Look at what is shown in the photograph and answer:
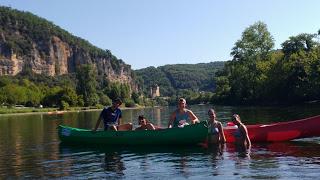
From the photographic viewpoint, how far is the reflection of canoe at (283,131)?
64.7ft

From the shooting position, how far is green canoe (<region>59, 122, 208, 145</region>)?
19.5 metres

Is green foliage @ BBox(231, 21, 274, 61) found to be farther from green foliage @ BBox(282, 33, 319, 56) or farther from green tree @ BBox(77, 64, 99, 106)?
green tree @ BBox(77, 64, 99, 106)

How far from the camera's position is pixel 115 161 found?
56.1 ft

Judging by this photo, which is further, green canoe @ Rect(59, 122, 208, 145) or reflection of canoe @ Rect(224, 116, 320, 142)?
reflection of canoe @ Rect(224, 116, 320, 142)

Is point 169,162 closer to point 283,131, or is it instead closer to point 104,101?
point 283,131

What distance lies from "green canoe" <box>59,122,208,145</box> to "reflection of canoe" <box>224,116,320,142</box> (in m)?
1.59

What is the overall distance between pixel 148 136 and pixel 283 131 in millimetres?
5611

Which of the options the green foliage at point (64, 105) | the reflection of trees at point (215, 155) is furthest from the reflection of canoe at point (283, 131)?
the green foliage at point (64, 105)

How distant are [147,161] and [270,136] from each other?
6374 mm

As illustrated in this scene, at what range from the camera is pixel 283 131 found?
2030 centimetres

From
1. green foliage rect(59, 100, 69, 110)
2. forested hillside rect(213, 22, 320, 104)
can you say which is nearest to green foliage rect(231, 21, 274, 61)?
forested hillside rect(213, 22, 320, 104)

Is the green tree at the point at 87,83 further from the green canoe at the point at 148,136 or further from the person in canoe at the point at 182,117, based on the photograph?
the person in canoe at the point at 182,117

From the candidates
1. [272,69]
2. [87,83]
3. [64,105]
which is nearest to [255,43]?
[272,69]

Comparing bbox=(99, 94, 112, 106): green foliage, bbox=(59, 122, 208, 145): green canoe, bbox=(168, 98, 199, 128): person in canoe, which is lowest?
bbox=(59, 122, 208, 145): green canoe
